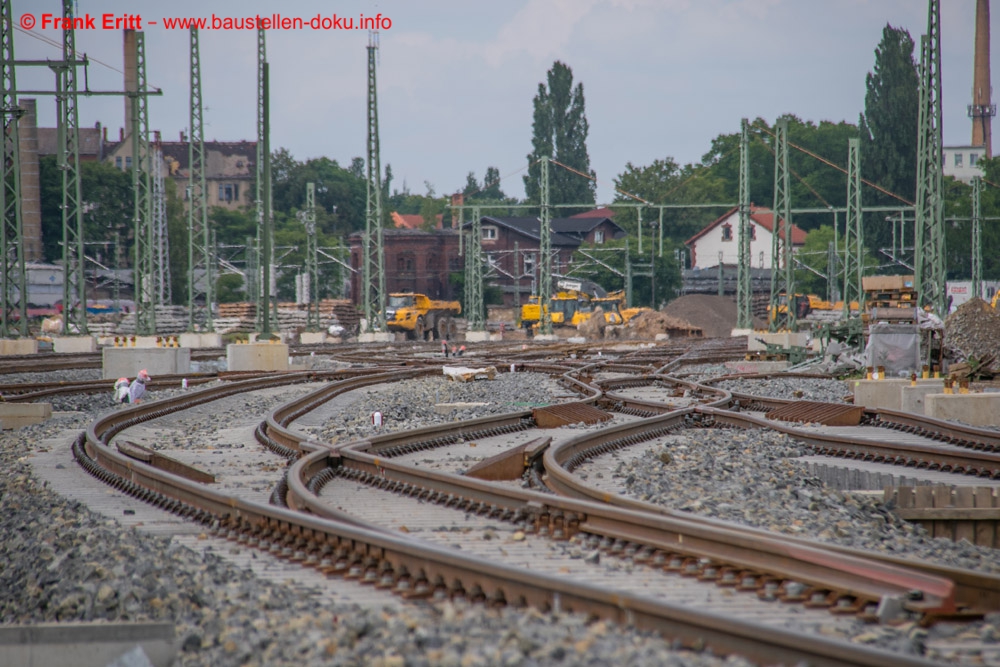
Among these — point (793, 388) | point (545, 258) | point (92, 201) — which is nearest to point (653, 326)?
point (545, 258)

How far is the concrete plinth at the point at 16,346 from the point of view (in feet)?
116

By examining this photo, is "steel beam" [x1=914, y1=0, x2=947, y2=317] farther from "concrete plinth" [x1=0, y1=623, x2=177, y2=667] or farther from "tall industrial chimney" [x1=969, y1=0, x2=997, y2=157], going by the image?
"tall industrial chimney" [x1=969, y1=0, x2=997, y2=157]

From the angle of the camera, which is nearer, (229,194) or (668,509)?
(668,509)

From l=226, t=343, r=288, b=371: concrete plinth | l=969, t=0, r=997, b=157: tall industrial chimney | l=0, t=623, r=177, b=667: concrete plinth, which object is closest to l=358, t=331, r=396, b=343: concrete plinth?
l=226, t=343, r=288, b=371: concrete plinth

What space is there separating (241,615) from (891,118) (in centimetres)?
9962

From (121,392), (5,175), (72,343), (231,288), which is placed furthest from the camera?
(231,288)

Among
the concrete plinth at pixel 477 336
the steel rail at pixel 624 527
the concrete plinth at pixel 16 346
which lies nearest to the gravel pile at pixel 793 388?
the steel rail at pixel 624 527

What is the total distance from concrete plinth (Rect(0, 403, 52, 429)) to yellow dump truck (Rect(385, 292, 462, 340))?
1773 inches

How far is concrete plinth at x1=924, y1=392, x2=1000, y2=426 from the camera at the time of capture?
43.2ft

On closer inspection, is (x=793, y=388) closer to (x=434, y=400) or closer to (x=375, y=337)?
(x=434, y=400)

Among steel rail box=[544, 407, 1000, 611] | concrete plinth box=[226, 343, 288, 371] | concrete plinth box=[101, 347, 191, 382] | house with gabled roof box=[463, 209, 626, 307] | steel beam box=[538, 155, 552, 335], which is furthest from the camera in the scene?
house with gabled roof box=[463, 209, 626, 307]

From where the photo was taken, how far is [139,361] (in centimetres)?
2470

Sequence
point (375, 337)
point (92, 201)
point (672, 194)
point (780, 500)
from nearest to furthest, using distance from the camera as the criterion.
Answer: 1. point (780, 500)
2. point (375, 337)
3. point (92, 201)
4. point (672, 194)

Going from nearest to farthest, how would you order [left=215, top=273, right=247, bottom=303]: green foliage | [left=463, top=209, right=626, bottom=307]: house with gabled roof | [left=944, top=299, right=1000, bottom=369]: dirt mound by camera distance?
[left=944, top=299, right=1000, bottom=369]: dirt mound < [left=215, top=273, right=247, bottom=303]: green foliage < [left=463, top=209, right=626, bottom=307]: house with gabled roof
